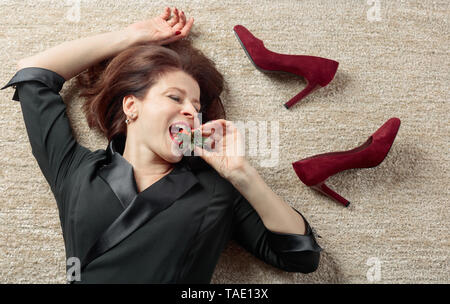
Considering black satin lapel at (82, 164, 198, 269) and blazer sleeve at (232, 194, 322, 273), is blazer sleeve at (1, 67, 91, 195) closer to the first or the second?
black satin lapel at (82, 164, 198, 269)

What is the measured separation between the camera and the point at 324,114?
1.26 m

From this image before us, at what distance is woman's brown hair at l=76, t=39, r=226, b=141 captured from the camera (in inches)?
40.8

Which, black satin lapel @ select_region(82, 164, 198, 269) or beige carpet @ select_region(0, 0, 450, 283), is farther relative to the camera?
beige carpet @ select_region(0, 0, 450, 283)

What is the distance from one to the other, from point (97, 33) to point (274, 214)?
88 centimetres

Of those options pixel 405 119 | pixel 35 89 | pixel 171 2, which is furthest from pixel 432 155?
pixel 35 89

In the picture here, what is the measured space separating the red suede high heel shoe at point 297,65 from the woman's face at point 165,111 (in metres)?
0.32

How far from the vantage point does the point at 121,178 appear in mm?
971

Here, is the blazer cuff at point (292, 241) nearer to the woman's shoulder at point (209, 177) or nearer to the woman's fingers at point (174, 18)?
the woman's shoulder at point (209, 177)

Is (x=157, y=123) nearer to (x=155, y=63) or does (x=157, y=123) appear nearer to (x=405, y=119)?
(x=155, y=63)

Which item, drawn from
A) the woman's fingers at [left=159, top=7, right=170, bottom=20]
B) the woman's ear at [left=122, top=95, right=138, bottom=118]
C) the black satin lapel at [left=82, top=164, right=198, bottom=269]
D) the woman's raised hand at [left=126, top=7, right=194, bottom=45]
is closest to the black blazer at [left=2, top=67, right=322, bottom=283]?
the black satin lapel at [left=82, top=164, right=198, bottom=269]

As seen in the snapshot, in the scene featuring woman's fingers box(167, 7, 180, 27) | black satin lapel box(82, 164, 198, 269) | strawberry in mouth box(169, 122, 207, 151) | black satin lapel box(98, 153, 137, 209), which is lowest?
black satin lapel box(82, 164, 198, 269)

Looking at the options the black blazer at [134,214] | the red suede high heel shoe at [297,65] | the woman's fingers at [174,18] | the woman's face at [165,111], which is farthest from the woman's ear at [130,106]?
the red suede high heel shoe at [297,65]

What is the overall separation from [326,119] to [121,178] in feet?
2.35

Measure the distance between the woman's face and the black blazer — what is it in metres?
0.08
